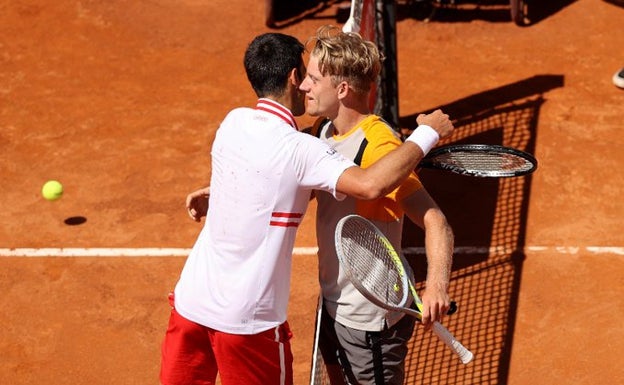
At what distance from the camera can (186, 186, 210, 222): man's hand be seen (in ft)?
16.9

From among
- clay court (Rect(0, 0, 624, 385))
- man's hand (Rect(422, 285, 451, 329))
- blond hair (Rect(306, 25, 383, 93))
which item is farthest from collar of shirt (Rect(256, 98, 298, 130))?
clay court (Rect(0, 0, 624, 385))

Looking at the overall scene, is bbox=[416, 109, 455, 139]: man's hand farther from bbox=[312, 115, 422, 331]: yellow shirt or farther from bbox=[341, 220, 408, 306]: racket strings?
bbox=[341, 220, 408, 306]: racket strings

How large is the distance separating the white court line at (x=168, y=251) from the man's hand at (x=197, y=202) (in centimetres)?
290

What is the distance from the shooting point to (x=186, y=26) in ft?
41.1

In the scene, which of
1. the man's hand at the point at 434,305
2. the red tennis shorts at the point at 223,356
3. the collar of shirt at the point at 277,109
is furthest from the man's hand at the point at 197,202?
the man's hand at the point at 434,305

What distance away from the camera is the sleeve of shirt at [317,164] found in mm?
4305

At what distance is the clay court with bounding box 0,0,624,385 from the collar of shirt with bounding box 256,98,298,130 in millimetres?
2777

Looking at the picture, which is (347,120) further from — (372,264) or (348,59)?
(372,264)

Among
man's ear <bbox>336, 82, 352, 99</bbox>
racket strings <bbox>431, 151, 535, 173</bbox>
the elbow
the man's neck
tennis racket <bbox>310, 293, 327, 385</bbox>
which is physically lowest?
tennis racket <bbox>310, 293, 327, 385</bbox>

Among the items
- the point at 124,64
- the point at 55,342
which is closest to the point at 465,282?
the point at 55,342

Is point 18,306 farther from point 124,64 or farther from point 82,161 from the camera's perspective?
point 124,64

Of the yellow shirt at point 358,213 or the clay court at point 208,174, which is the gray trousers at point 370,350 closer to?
the yellow shirt at point 358,213

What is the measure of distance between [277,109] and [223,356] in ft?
3.74

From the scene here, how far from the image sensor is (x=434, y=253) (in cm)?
437
